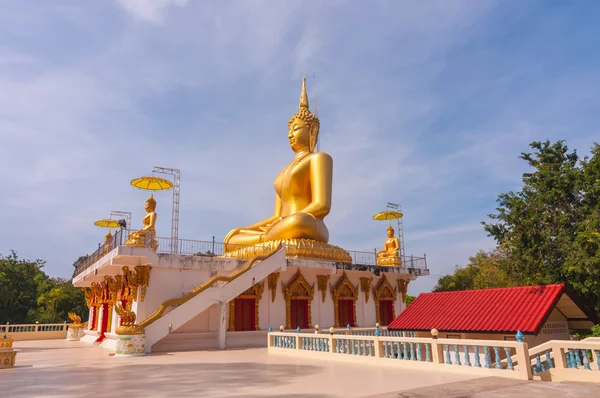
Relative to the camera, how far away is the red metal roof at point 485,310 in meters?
10.8

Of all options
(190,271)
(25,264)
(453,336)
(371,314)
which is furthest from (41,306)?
(453,336)

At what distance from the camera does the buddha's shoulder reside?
77.3ft

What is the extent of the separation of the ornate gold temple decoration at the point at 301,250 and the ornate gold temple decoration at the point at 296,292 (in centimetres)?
89

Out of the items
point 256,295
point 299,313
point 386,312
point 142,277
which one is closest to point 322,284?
point 299,313

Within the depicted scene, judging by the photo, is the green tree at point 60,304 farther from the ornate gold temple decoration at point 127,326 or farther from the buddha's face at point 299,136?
the ornate gold temple decoration at point 127,326

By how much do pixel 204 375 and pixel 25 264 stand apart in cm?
3768

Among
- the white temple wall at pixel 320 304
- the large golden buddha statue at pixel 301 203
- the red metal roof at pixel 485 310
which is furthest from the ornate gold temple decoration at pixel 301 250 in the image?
the red metal roof at pixel 485 310

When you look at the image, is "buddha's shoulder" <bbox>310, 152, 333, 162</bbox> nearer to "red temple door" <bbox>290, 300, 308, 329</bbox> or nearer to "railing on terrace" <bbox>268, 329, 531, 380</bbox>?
"red temple door" <bbox>290, 300, 308, 329</bbox>

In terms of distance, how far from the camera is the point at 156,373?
987 cm

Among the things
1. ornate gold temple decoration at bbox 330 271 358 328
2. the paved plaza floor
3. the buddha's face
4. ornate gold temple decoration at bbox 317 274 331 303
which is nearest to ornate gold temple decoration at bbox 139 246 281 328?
the paved plaza floor

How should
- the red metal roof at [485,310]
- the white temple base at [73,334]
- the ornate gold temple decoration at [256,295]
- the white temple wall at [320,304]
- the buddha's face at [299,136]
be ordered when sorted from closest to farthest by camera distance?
1. the red metal roof at [485,310]
2. the ornate gold temple decoration at [256,295]
3. the white temple wall at [320,304]
4. the white temple base at [73,334]
5. the buddha's face at [299,136]

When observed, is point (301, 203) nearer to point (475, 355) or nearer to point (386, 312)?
point (386, 312)

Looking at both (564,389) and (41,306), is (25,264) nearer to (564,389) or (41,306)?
(41,306)

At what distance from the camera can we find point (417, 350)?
9.98m
